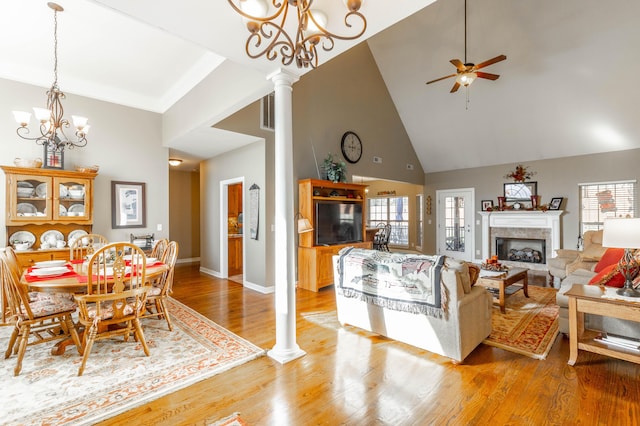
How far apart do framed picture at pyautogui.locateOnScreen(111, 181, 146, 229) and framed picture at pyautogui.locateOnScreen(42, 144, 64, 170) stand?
0.77 metres

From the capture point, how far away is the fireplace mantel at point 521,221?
6.97 m

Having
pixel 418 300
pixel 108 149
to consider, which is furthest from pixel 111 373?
pixel 108 149

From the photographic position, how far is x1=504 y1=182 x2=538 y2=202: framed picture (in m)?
7.41

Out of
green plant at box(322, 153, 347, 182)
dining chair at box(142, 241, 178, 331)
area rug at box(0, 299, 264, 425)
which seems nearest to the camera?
area rug at box(0, 299, 264, 425)

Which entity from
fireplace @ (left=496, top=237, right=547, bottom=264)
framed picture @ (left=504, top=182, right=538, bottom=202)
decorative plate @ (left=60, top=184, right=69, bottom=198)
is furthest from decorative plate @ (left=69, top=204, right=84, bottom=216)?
framed picture @ (left=504, top=182, right=538, bottom=202)

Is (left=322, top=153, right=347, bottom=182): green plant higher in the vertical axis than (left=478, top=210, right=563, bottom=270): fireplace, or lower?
higher

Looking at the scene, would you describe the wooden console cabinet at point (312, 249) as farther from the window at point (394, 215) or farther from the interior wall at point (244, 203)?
the window at point (394, 215)

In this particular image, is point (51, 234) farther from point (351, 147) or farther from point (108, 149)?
point (351, 147)

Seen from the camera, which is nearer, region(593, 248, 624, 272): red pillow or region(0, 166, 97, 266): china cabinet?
region(593, 248, 624, 272): red pillow

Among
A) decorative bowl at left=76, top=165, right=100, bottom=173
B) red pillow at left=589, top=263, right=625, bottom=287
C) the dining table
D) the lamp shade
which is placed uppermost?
decorative bowl at left=76, top=165, right=100, bottom=173

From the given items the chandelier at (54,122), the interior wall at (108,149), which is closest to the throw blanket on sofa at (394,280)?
the chandelier at (54,122)

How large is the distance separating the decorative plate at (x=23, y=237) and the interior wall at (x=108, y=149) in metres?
0.09

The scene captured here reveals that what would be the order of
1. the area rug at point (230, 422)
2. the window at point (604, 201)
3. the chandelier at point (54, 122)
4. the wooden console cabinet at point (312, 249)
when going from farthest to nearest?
the window at point (604, 201), the wooden console cabinet at point (312, 249), the chandelier at point (54, 122), the area rug at point (230, 422)

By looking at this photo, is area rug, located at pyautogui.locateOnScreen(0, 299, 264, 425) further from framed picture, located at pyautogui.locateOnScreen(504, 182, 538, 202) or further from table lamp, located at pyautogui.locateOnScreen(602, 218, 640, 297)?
framed picture, located at pyautogui.locateOnScreen(504, 182, 538, 202)
